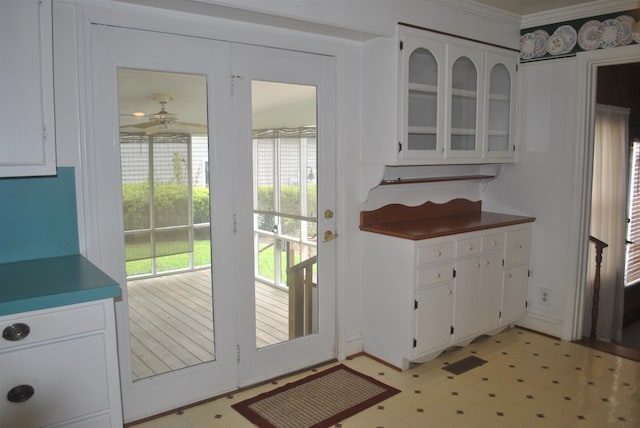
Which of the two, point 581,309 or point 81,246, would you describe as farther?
point 581,309

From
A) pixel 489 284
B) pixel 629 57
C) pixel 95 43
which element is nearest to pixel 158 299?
pixel 95 43

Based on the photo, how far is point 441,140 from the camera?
3314 mm

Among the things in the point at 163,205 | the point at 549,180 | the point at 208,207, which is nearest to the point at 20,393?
the point at 163,205

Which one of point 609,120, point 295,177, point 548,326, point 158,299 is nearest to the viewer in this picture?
point 158,299

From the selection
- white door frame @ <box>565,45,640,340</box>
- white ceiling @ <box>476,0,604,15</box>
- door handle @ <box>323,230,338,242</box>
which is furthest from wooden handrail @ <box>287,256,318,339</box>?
white ceiling @ <box>476,0,604,15</box>

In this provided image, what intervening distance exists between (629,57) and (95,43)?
133 inches

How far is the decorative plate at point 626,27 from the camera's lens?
328 centimetres

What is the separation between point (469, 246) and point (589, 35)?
5.82 feet

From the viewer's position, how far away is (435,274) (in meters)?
3.16

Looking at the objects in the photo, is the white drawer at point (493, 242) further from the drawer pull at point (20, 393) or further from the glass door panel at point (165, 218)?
the drawer pull at point (20, 393)

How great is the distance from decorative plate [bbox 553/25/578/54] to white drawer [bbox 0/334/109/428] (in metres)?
3.65

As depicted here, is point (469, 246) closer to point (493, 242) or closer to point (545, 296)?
point (493, 242)

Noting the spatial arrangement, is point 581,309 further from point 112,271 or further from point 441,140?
point 112,271

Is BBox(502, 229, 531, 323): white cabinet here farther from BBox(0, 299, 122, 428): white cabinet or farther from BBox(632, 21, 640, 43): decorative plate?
BBox(0, 299, 122, 428): white cabinet
